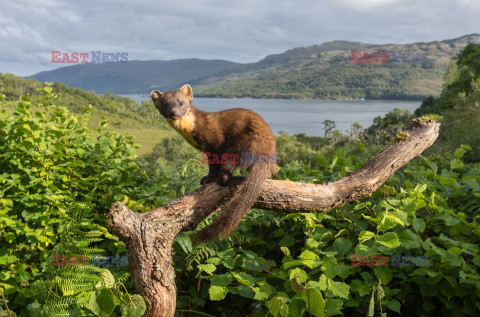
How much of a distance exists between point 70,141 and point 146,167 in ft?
3.46

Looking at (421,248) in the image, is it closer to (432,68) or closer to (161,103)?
(161,103)

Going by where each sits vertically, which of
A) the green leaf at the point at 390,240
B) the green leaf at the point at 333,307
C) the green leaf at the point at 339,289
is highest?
the green leaf at the point at 390,240

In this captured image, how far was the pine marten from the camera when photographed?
3186 mm

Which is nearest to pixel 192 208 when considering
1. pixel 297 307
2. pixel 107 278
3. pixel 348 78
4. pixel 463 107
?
pixel 107 278

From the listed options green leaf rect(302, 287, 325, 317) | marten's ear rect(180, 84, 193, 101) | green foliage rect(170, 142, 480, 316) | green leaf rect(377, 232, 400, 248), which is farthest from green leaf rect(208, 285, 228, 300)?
marten's ear rect(180, 84, 193, 101)

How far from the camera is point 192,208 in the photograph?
8.51 ft

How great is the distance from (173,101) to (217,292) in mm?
1903

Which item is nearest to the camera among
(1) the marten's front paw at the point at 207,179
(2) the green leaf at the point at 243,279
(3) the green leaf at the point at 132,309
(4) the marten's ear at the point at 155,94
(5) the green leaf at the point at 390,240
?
(3) the green leaf at the point at 132,309

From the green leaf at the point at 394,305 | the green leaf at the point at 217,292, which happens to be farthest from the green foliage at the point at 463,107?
the green leaf at the point at 217,292

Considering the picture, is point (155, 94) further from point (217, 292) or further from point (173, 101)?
point (217, 292)

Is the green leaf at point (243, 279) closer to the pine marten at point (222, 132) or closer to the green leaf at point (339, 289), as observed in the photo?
the green leaf at point (339, 289)

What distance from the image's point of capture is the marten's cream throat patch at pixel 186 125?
3375 mm

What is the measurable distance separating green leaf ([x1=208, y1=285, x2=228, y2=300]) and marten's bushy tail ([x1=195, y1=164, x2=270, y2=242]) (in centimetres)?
34

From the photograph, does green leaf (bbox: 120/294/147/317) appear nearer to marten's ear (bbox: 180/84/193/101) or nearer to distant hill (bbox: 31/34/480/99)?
marten's ear (bbox: 180/84/193/101)
